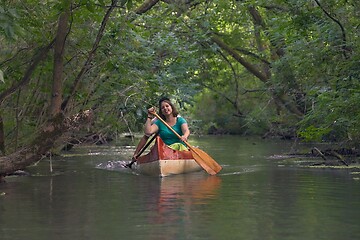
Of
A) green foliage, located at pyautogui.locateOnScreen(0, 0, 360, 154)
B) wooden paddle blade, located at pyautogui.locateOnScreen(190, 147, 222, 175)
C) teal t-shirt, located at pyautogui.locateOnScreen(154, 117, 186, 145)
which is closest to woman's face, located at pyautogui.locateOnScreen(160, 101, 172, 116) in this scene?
teal t-shirt, located at pyautogui.locateOnScreen(154, 117, 186, 145)

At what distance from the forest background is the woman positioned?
0.50 m

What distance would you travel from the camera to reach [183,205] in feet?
36.9

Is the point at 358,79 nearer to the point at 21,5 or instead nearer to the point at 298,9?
the point at 298,9

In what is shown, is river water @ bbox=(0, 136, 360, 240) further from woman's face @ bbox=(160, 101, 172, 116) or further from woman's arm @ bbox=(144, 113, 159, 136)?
woman's face @ bbox=(160, 101, 172, 116)

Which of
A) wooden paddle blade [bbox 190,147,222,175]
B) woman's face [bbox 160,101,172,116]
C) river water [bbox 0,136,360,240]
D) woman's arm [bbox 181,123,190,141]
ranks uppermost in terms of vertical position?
woman's face [bbox 160,101,172,116]

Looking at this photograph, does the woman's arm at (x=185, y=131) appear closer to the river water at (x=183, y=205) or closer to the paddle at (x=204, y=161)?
the paddle at (x=204, y=161)

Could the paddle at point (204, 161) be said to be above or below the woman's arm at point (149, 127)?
below

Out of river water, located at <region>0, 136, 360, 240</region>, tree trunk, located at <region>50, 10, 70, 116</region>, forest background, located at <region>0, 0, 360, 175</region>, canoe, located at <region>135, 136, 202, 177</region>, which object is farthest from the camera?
canoe, located at <region>135, 136, 202, 177</region>

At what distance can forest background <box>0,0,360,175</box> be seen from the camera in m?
13.4

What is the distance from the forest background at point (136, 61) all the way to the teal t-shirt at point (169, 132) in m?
0.73

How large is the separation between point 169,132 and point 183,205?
6699 mm

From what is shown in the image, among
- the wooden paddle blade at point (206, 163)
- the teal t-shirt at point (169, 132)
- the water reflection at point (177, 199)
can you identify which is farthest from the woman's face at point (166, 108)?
the water reflection at point (177, 199)

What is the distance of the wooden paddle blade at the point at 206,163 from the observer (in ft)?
56.3

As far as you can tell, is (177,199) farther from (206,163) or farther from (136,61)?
(136,61)
